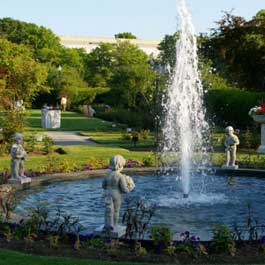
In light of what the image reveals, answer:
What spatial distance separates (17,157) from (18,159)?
8 centimetres

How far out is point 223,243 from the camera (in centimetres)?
663

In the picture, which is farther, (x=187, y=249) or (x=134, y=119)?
(x=134, y=119)

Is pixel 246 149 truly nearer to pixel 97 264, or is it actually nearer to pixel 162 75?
pixel 162 75

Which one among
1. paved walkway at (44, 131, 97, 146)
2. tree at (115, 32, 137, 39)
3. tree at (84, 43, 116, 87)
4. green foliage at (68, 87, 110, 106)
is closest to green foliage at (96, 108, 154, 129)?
paved walkway at (44, 131, 97, 146)

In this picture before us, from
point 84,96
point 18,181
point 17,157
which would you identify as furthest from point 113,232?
point 84,96

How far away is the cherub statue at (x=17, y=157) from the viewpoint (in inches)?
427

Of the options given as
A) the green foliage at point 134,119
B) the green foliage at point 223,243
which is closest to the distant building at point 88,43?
the green foliage at point 134,119

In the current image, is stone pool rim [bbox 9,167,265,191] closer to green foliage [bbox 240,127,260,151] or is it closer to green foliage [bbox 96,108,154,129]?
green foliage [bbox 240,127,260,151]

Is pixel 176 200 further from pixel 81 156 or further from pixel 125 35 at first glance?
pixel 125 35

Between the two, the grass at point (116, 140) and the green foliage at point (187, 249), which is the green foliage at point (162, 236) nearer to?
the green foliage at point (187, 249)

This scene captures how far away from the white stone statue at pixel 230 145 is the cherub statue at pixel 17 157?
464cm

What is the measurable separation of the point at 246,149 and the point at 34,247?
46.5 feet

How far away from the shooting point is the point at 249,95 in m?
29.3

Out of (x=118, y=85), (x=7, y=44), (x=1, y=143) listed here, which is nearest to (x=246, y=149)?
(x=1, y=143)
